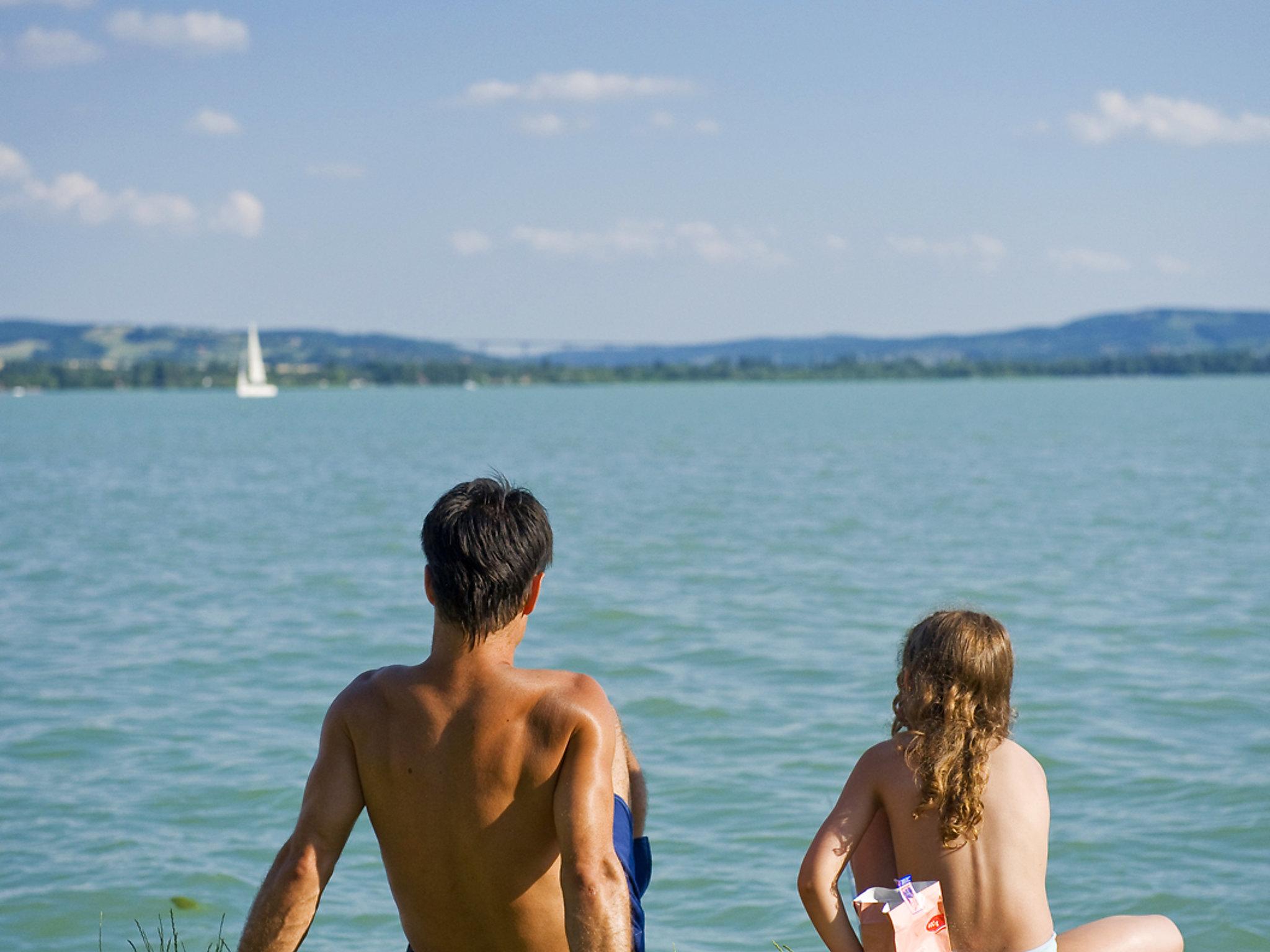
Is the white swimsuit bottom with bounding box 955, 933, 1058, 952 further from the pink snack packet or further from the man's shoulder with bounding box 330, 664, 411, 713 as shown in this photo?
the man's shoulder with bounding box 330, 664, 411, 713

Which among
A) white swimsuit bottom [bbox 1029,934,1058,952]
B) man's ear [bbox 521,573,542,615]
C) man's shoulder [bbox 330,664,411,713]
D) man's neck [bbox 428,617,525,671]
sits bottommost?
white swimsuit bottom [bbox 1029,934,1058,952]

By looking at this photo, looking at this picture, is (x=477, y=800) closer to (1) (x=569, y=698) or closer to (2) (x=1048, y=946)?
(1) (x=569, y=698)

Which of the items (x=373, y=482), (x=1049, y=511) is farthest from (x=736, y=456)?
(x=1049, y=511)

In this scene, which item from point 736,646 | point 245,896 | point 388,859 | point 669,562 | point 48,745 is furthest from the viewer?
point 669,562

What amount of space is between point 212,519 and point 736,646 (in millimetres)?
18498

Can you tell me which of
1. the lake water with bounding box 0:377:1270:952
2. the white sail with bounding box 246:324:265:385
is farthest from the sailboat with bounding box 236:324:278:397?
the lake water with bounding box 0:377:1270:952

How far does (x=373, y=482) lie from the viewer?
128 ft

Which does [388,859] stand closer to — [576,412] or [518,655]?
[518,655]

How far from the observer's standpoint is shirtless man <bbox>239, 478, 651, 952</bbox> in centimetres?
267

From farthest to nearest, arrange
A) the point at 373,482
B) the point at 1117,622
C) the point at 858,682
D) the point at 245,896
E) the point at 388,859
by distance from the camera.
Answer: the point at 373,482
the point at 1117,622
the point at 858,682
the point at 245,896
the point at 388,859

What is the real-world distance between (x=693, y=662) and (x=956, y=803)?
32.5 ft

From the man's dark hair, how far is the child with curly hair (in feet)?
3.08

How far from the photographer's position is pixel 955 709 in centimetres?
307

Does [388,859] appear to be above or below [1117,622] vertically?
above
